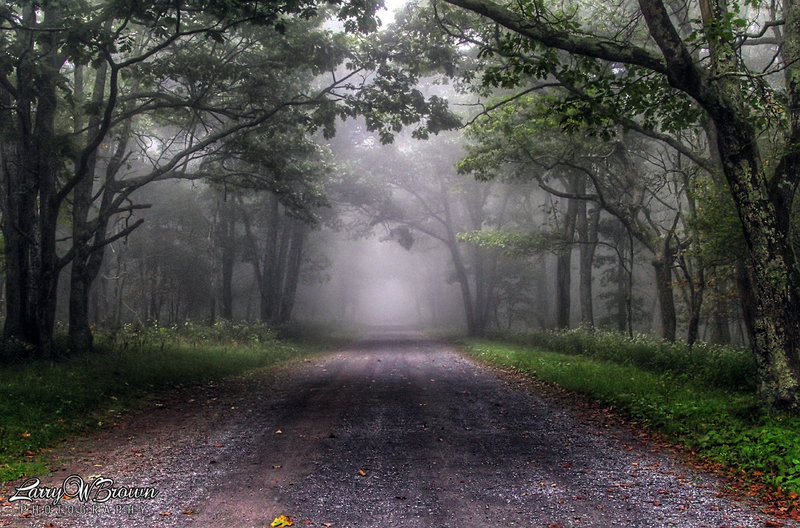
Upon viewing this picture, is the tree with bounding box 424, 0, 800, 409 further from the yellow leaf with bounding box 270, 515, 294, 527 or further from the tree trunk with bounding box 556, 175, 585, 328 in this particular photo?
the tree trunk with bounding box 556, 175, 585, 328

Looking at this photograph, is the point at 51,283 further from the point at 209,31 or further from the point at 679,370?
the point at 679,370

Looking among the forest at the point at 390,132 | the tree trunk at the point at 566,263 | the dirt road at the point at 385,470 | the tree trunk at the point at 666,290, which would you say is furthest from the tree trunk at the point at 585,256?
the dirt road at the point at 385,470

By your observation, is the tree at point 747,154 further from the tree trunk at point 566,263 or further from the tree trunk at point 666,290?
the tree trunk at point 566,263

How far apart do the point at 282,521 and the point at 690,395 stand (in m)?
6.93

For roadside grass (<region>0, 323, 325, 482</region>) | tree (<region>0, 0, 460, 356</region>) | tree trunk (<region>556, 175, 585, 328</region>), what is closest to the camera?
roadside grass (<region>0, 323, 325, 482</region>)

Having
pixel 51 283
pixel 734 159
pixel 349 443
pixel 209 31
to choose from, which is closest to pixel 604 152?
pixel 734 159

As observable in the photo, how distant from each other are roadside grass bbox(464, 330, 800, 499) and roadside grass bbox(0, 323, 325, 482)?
747 cm

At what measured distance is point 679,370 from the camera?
10969 mm

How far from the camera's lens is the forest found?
24.0 ft

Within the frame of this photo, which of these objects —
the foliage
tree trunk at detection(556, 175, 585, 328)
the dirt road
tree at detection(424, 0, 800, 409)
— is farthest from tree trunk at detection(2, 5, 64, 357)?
tree trunk at detection(556, 175, 585, 328)

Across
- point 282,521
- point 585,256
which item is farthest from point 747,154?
point 585,256

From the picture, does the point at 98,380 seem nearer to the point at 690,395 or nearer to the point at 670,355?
the point at 690,395

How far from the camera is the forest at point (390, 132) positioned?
731 centimetres

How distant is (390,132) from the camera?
51.5ft
